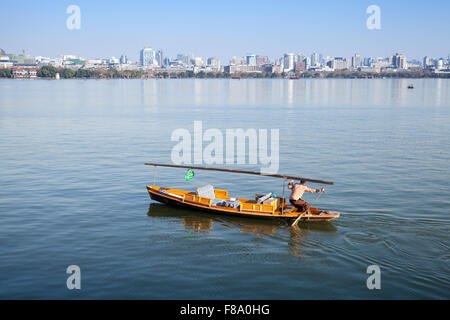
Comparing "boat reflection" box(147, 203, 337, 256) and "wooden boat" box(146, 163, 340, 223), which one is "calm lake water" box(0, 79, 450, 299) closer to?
"boat reflection" box(147, 203, 337, 256)

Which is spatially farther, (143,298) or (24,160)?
(24,160)

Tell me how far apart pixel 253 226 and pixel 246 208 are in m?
1.14

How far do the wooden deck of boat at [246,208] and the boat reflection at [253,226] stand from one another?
321 mm

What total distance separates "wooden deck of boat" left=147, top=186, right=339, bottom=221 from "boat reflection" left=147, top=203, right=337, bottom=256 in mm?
321

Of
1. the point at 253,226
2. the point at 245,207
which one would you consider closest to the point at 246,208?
the point at 245,207

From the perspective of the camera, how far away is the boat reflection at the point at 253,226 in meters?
22.0

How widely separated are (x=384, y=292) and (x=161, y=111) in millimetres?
66646

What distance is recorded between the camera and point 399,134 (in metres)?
51.8

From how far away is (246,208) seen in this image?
78.4ft

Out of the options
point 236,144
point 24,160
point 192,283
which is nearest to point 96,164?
point 24,160

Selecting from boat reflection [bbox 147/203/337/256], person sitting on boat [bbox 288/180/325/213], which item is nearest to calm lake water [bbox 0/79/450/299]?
boat reflection [bbox 147/203/337/256]

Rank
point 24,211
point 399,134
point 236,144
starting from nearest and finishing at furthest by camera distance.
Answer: point 24,211 → point 236,144 → point 399,134
